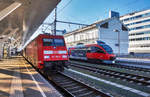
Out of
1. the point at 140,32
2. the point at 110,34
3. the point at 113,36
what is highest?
the point at 140,32

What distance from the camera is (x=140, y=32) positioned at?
52.7 metres

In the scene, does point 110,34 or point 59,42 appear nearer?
point 59,42

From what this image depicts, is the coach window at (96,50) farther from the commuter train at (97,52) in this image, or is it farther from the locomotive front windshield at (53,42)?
the locomotive front windshield at (53,42)

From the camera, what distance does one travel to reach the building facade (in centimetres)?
4928

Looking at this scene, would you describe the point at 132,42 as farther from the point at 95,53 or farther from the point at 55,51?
the point at 55,51

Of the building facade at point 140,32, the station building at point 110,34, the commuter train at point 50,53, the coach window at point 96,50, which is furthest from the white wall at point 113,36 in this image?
the commuter train at point 50,53

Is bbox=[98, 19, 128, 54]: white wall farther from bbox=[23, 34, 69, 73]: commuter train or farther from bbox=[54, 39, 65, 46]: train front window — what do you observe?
bbox=[23, 34, 69, 73]: commuter train

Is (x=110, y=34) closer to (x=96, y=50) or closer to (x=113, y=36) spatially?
(x=113, y=36)

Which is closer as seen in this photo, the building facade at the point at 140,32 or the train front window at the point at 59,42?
the train front window at the point at 59,42

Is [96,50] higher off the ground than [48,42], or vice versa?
[48,42]

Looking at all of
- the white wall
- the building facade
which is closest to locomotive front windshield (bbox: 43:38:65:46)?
the white wall

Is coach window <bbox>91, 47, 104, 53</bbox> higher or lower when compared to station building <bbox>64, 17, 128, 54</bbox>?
lower

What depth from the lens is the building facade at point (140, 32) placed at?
4928 cm

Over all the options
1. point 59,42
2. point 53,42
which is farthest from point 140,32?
point 53,42
